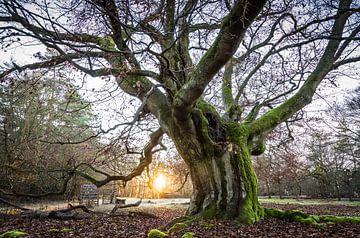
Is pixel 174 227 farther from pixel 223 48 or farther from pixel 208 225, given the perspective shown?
pixel 223 48

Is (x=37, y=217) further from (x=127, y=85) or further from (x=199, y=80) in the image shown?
(x=199, y=80)

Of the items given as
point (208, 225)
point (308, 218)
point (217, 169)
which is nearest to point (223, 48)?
point (217, 169)

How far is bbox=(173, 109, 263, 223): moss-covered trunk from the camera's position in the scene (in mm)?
5797

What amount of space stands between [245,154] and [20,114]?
10.8 meters

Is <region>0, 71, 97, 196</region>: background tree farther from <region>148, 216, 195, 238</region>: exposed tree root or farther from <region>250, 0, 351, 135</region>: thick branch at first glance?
<region>250, 0, 351, 135</region>: thick branch

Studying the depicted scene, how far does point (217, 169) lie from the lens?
20.1ft

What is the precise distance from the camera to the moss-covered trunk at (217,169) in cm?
580

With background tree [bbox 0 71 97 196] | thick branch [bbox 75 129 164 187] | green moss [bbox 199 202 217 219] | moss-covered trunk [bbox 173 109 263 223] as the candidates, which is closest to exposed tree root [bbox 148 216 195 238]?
green moss [bbox 199 202 217 219]

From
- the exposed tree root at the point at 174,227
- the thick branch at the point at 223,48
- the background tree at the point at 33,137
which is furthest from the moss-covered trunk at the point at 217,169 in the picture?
the background tree at the point at 33,137

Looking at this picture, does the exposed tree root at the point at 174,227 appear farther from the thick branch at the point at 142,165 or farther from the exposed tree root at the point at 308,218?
the thick branch at the point at 142,165

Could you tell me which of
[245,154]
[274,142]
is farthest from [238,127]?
[274,142]

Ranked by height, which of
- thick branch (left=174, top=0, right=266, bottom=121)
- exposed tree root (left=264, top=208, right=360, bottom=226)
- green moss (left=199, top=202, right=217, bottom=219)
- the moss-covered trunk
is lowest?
exposed tree root (left=264, top=208, right=360, bottom=226)

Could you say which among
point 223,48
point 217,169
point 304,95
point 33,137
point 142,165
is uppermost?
Answer: point 304,95

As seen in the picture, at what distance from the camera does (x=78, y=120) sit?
1638 cm
